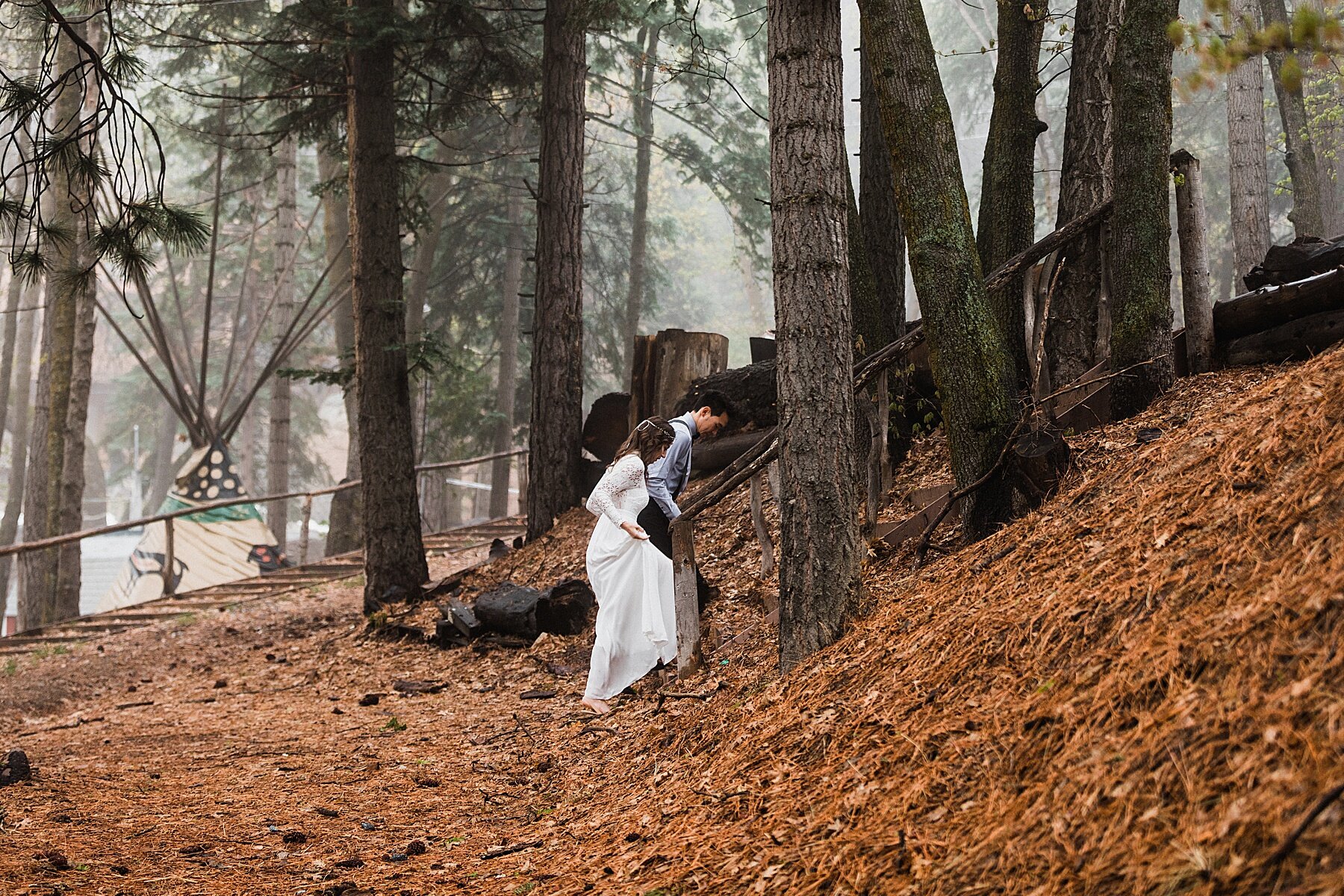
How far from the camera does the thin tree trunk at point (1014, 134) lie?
23.4 ft

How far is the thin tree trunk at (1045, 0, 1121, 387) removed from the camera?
6809mm

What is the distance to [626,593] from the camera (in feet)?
23.4

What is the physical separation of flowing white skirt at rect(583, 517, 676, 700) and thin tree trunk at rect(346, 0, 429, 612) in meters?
5.02

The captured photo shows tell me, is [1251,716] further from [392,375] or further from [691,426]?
[392,375]

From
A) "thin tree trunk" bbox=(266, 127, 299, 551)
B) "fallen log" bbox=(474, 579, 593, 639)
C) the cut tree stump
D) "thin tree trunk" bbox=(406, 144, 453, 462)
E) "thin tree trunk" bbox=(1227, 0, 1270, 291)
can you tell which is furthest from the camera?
"thin tree trunk" bbox=(406, 144, 453, 462)

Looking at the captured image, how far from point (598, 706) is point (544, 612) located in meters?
2.53

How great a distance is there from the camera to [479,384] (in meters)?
22.5

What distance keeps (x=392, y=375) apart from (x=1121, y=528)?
9054 mm

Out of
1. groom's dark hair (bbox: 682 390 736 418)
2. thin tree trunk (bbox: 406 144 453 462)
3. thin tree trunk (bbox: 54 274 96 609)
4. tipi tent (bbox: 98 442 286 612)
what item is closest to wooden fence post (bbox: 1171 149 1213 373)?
groom's dark hair (bbox: 682 390 736 418)

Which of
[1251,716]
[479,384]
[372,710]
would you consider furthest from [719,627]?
[479,384]

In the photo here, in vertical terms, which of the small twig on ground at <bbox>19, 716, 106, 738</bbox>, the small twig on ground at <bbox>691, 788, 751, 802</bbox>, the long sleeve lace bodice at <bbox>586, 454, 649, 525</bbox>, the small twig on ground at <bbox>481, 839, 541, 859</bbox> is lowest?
the small twig on ground at <bbox>19, 716, 106, 738</bbox>

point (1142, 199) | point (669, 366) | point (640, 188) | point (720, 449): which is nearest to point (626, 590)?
point (720, 449)

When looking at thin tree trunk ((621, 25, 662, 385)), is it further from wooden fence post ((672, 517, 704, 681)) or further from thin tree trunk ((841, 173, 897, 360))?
wooden fence post ((672, 517, 704, 681))

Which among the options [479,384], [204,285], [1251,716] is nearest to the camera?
[1251,716]
